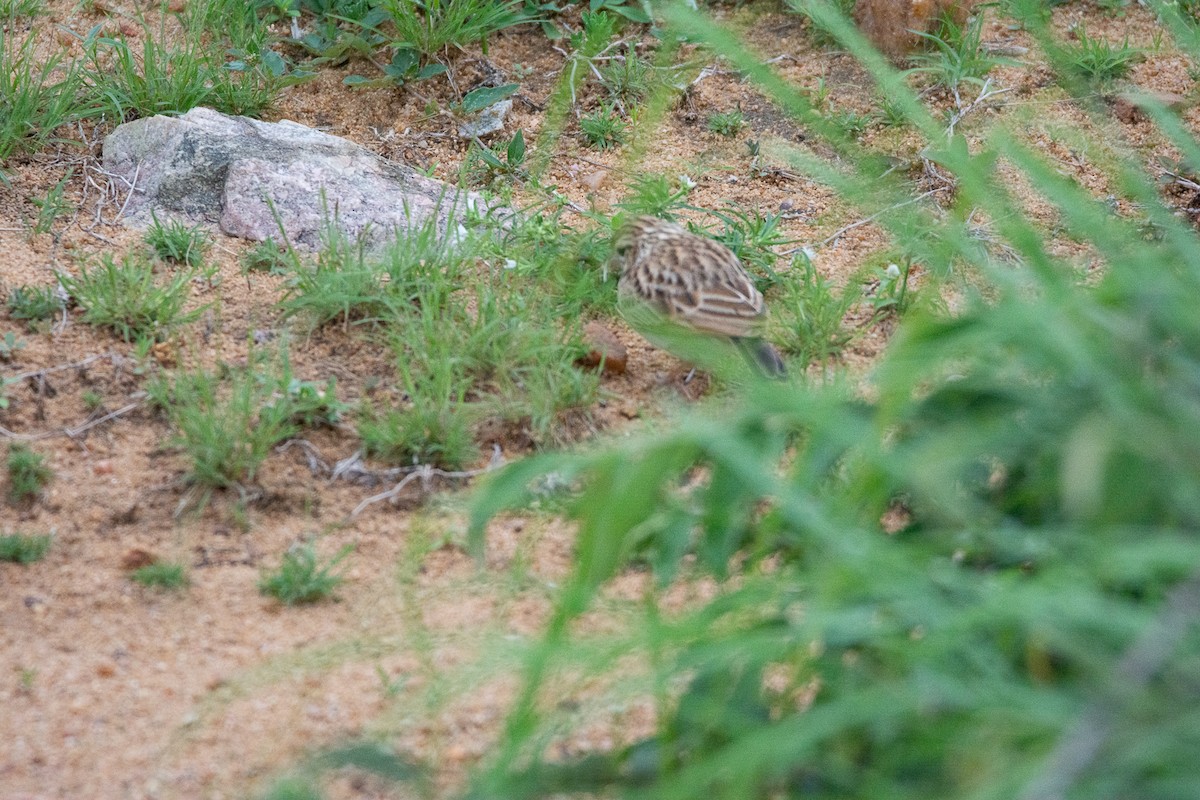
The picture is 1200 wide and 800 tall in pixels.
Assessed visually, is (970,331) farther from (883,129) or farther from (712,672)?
(883,129)

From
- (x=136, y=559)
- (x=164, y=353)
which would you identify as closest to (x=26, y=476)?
(x=136, y=559)

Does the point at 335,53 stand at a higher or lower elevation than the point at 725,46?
lower

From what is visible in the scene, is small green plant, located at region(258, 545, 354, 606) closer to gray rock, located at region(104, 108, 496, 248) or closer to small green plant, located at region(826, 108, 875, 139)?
gray rock, located at region(104, 108, 496, 248)

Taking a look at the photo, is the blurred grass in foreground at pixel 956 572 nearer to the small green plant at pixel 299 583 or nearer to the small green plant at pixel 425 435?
the small green plant at pixel 299 583

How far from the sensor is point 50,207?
5195 mm

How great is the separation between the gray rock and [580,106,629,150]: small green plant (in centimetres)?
85

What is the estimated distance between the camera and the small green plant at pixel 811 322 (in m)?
4.80

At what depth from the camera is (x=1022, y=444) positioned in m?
2.09

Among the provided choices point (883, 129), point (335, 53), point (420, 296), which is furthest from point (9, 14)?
point (883, 129)

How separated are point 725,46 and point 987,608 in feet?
4.15

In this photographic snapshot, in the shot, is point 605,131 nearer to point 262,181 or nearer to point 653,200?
point 653,200

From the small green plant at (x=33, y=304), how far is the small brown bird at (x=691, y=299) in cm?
201

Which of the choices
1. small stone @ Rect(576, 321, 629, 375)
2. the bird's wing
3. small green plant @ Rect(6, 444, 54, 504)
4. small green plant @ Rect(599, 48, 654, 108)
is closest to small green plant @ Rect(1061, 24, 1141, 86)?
small green plant @ Rect(599, 48, 654, 108)

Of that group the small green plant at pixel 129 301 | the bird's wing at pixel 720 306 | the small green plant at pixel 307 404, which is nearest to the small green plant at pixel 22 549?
the small green plant at pixel 307 404
